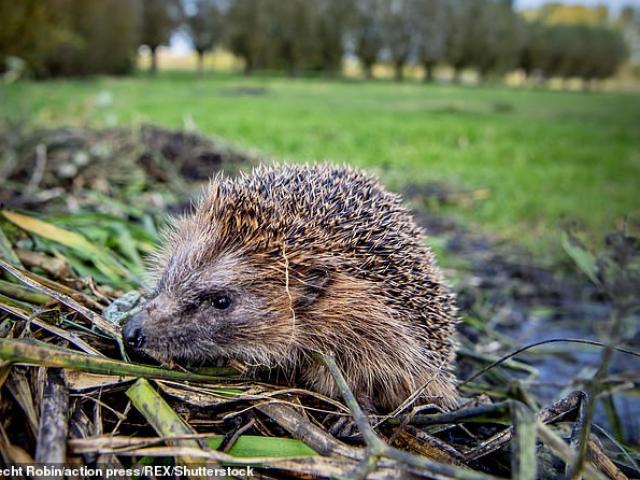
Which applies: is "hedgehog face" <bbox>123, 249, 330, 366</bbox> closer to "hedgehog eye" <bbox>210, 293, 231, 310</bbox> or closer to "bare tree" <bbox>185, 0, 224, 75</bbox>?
"hedgehog eye" <bbox>210, 293, 231, 310</bbox>

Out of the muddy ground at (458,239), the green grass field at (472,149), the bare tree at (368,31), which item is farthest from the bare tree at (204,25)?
the muddy ground at (458,239)

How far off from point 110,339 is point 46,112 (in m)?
15.6

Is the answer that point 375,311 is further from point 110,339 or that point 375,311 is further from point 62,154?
point 62,154

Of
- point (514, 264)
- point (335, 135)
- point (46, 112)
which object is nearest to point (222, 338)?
point (514, 264)

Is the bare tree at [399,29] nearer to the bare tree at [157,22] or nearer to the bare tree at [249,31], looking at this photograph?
the bare tree at [249,31]

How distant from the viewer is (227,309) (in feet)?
9.55

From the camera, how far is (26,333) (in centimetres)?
242

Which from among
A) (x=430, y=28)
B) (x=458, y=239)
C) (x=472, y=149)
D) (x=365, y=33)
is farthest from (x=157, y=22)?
(x=458, y=239)

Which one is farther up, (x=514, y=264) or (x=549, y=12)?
(x=549, y=12)

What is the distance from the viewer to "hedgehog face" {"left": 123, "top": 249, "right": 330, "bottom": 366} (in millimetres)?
2820

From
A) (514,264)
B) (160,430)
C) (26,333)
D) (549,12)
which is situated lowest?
(514,264)

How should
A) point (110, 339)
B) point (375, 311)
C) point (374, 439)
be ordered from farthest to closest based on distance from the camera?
point (375, 311) → point (110, 339) → point (374, 439)

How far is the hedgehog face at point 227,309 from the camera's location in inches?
111

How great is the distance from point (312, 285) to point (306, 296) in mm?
79
